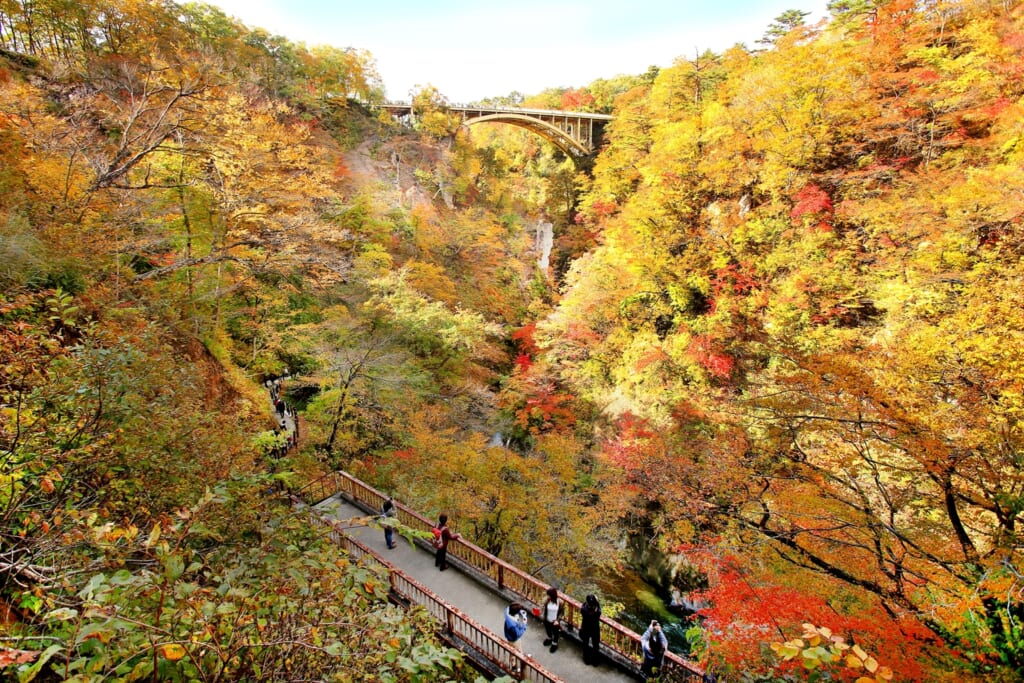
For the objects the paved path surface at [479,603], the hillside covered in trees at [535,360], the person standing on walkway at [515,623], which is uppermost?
the hillside covered in trees at [535,360]

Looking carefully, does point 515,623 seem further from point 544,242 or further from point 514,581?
point 544,242

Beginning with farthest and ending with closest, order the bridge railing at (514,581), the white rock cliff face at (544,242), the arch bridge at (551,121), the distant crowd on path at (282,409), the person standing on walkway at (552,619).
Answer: the arch bridge at (551,121), the white rock cliff face at (544,242), the distant crowd on path at (282,409), the person standing on walkway at (552,619), the bridge railing at (514,581)

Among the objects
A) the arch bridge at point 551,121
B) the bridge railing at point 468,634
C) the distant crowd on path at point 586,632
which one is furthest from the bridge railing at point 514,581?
the arch bridge at point 551,121

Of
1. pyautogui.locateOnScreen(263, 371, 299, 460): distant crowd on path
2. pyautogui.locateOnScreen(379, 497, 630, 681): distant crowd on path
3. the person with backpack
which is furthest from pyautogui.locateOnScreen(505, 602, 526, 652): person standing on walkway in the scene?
pyautogui.locateOnScreen(263, 371, 299, 460): distant crowd on path

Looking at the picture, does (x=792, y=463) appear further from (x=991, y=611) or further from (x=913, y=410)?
(x=991, y=611)

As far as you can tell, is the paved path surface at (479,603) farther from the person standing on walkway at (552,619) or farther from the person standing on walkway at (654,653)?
the person standing on walkway at (654,653)

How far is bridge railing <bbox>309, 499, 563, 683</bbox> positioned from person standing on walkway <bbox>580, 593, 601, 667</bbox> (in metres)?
0.85

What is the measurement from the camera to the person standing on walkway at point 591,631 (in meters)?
6.96

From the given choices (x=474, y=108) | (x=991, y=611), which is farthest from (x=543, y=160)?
(x=991, y=611)

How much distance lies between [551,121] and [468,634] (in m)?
36.5

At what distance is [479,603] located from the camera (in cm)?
828

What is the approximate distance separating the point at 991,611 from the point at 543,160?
40948mm

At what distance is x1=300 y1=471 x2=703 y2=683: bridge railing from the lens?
6.58 meters

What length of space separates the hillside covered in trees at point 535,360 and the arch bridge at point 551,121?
25.4ft
